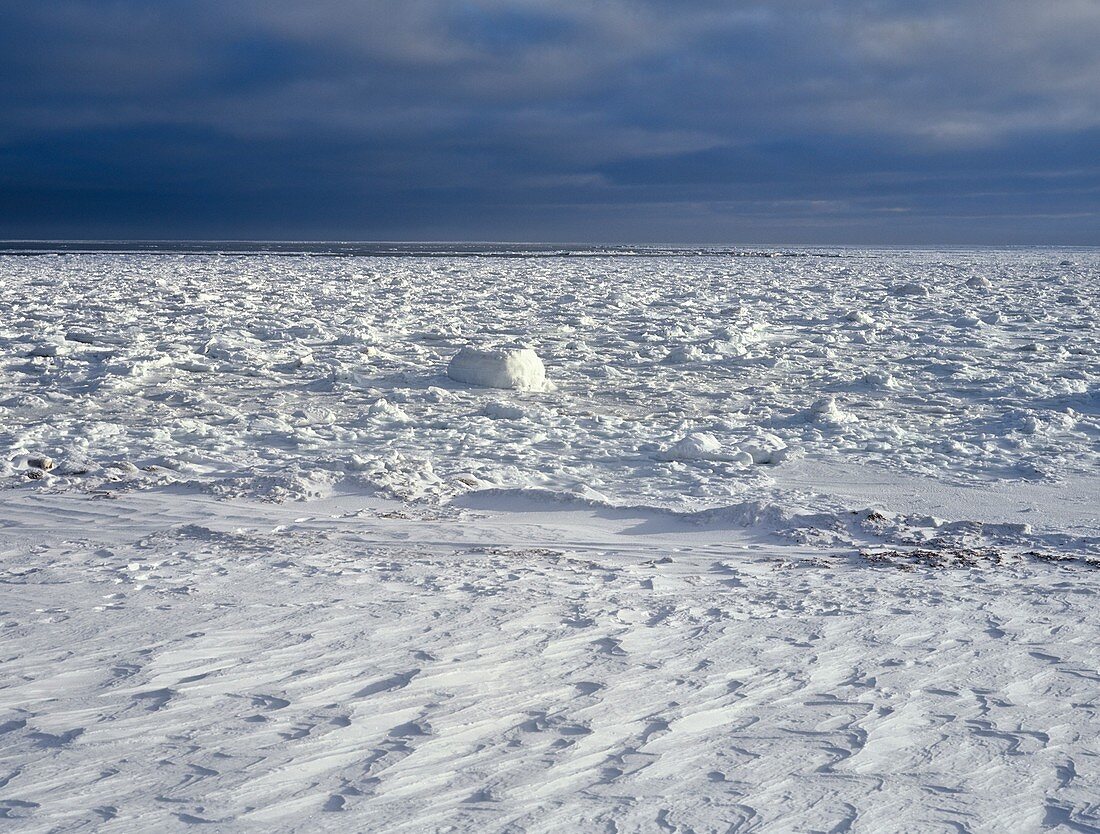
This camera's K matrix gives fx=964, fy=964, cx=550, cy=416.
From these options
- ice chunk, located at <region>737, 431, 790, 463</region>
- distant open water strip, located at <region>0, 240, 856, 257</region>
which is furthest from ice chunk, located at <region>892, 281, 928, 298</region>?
distant open water strip, located at <region>0, 240, 856, 257</region>

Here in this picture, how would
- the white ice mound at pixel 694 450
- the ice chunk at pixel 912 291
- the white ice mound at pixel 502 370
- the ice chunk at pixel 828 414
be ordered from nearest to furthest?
the white ice mound at pixel 694 450 → the ice chunk at pixel 828 414 → the white ice mound at pixel 502 370 → the ice chunk at pixel 912 291

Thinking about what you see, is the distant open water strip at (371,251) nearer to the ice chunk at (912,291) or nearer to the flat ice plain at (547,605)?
the ice chunk at (912,291)

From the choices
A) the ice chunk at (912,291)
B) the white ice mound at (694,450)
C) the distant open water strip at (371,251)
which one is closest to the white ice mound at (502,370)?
the white ice mound at (694,450)

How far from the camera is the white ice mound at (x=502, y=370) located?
901 cm

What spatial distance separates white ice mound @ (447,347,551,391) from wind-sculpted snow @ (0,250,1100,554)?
207mm

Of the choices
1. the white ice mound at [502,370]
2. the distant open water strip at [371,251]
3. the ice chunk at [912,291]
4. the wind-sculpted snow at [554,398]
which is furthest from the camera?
the distant open water strip at [371,251]

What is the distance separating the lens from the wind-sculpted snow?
591cm

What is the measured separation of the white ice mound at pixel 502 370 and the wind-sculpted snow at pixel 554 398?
0.68 feet

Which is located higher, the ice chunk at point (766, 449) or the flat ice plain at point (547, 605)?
the ice chunk at point (766, 449)

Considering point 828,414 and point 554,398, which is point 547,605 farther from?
point 554,398

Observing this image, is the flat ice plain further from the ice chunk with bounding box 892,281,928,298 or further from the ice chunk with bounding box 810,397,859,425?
the ice chunk with bounding box 892,281,928,298

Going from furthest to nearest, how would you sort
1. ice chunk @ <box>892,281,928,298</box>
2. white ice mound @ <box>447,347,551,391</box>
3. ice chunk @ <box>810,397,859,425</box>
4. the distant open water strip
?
the distant open water strip
ice chunk @ <box>892,281,928,298</box>
white ice mound @ <box>447,347,551,391</box>
ice chunk @ <box>810,397,859,425</box>

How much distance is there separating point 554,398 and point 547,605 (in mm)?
5014

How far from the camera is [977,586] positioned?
400cm
